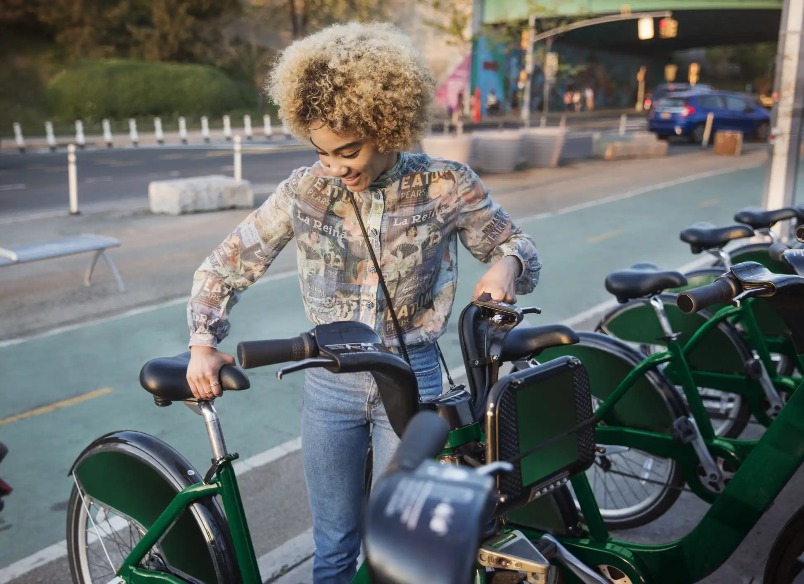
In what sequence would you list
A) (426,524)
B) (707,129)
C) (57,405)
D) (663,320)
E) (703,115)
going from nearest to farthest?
(426,524) < (663,320) < (57,405) < (707,129) < (703,115)

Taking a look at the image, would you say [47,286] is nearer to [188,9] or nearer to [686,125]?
[686,125]

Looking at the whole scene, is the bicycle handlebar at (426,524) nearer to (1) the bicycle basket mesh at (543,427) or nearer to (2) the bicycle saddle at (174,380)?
(1) the bicycle basket mesh at (543,427)

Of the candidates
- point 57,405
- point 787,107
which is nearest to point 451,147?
point 787,107

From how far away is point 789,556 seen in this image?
2539mm

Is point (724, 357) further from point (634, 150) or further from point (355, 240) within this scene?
point (634, 150)

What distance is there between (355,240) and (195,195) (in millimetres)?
11142

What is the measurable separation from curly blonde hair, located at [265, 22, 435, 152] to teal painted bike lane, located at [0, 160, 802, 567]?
258cm

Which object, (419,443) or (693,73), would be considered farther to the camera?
(693,73)

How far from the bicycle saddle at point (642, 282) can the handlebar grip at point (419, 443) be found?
2479 millimetres

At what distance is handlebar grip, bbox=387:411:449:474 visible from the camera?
1134mm

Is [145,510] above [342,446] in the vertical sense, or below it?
below

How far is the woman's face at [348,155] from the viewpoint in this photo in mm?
2098

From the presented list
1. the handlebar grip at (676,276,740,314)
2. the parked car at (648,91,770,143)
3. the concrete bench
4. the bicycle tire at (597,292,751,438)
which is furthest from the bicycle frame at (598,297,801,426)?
the parked car at (648,91,770,143)

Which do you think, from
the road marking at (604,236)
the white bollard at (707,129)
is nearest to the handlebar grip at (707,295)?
the road marking at (604,236)
